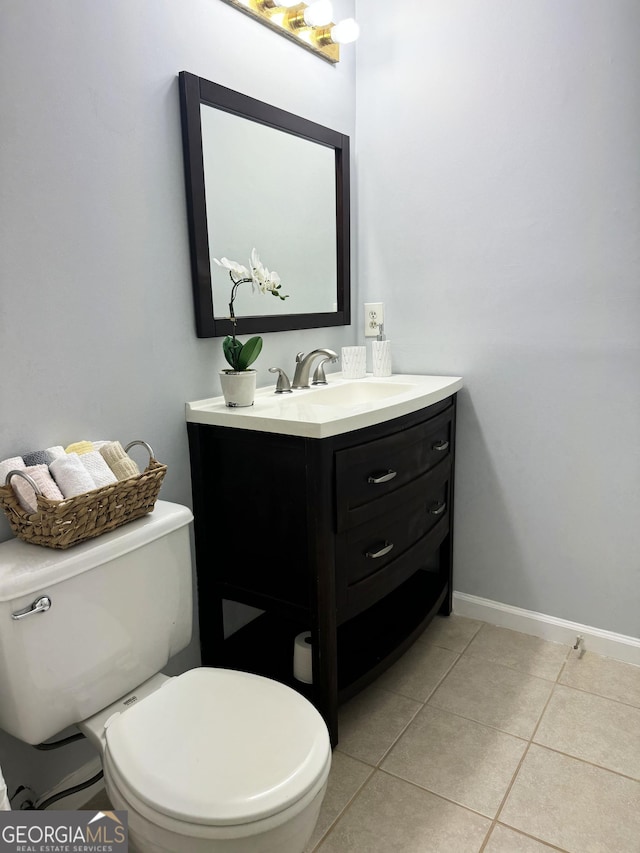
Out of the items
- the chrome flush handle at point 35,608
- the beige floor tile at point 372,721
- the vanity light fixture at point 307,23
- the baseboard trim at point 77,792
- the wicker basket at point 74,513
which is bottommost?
the beige floor tile at point 372,721

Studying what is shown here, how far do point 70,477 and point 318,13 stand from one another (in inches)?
63.2

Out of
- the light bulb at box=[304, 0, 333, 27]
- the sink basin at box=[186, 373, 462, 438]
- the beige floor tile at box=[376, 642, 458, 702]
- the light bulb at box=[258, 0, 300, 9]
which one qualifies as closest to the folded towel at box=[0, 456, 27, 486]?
the sink basin at box=[186, 373, 462, 438]

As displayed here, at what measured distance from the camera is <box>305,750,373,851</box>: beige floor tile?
137 centimetres

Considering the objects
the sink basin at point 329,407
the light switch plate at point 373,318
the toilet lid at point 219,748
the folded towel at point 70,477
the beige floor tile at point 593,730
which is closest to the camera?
the toilet lid at point 219,748

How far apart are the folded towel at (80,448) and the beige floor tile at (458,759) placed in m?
1.09

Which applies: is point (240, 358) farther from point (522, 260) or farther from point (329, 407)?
point (522, 260)

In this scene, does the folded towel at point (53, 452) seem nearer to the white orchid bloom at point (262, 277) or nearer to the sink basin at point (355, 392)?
the white orchid bloom at point (262, 277)

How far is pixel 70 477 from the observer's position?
3.89 ft

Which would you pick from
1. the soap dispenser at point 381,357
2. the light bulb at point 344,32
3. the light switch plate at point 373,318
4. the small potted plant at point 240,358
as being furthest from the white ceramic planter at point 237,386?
the light bulb at point 344,32

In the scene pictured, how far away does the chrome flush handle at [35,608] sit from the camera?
107 cm

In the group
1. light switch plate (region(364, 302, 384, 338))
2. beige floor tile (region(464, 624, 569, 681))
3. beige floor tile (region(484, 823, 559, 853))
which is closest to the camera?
beige floor tile (region(484, 823, 559, 853))

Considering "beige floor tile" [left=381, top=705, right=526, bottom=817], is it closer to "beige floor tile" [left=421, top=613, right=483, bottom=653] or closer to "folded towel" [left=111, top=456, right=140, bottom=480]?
"beige floor tile" [left=421, top=613, right=483, bottom=653]

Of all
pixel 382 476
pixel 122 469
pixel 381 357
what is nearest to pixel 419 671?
pixel 382 476

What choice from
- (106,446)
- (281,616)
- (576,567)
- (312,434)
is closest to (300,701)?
(281,616)
